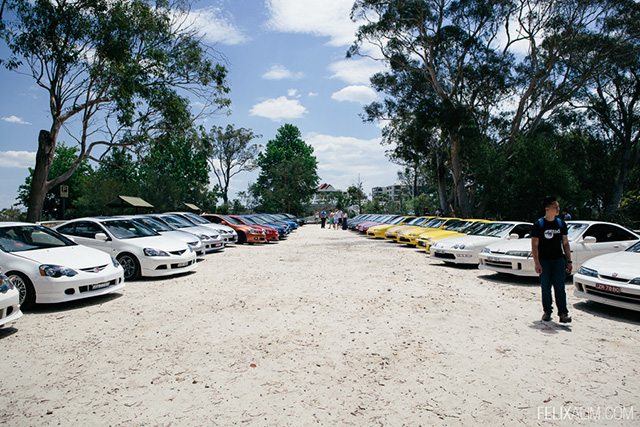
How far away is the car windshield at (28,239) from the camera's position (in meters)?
6.53

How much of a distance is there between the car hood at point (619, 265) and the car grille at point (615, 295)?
10.3 inches

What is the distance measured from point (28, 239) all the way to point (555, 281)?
27.7ft

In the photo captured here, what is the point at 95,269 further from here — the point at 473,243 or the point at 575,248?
the point at 575,248

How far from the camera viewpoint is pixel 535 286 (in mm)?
8414

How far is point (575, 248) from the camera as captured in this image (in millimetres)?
8672

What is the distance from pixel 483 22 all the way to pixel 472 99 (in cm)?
488

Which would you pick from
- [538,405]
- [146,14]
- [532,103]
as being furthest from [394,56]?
[538,405]

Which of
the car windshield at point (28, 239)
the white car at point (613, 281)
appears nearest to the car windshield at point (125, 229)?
the car windshield at point (28, 239)

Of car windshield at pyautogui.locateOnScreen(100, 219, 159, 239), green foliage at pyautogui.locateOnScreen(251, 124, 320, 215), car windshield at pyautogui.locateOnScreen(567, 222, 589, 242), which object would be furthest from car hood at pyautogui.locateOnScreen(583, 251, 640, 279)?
green foliage at pyautogui.locateOnScreen(251, 124, 320, 215)

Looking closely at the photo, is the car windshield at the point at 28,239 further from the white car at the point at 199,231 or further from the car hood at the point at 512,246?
the car hood at the point at 512,246

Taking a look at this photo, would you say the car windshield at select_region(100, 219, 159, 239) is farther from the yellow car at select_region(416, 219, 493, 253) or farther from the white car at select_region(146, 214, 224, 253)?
the yellow car at select_region(416, 219, 493, 253)

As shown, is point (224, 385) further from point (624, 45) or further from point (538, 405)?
point (624, 45)

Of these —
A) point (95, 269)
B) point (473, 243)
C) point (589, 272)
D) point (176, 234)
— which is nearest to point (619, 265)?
point (589, 272)

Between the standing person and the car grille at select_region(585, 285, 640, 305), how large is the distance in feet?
3.19
